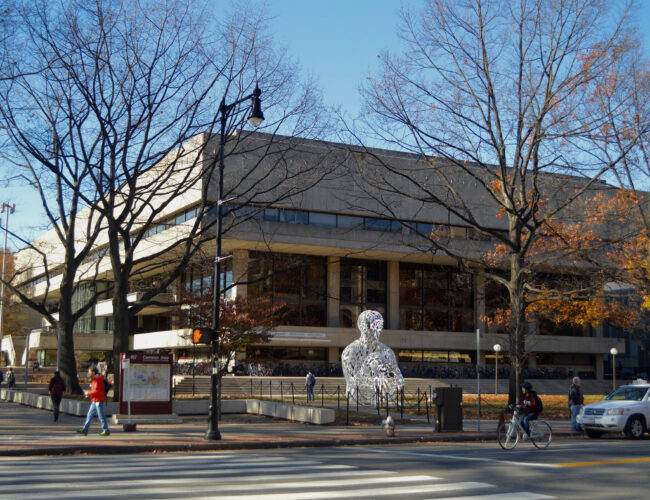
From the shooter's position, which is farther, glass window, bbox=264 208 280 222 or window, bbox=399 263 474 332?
window, bbox=399 263 474 332

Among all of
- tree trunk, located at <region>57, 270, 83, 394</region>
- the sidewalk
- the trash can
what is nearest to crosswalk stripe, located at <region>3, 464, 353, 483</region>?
the sidewalk

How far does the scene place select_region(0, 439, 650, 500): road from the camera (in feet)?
→ 33.5

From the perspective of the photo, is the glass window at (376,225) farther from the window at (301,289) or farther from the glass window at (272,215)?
the glass window at (272,215)

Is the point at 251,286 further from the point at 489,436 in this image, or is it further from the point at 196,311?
the point at 489,436

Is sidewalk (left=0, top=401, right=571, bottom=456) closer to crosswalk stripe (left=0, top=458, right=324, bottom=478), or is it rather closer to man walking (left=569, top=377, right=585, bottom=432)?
man walking (left=569, top=377, right=585, bottom=432)

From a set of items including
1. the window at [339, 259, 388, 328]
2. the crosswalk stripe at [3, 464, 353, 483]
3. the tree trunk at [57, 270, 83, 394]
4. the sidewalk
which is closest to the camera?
the crosswalk stripe at [3, 464, 353, 483]

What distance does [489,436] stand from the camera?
21.5 meters

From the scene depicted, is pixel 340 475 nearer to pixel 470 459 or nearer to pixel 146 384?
pixel 470 459

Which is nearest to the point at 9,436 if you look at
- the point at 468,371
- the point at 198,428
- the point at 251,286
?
the point at 198,428

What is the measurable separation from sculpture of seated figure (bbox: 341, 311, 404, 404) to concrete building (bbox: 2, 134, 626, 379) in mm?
17813

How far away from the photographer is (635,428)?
21391mm

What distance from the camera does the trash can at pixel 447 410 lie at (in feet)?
72.7

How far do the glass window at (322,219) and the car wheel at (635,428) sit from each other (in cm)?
3640

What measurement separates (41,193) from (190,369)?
19994mm
